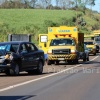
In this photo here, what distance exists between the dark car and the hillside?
131 feet

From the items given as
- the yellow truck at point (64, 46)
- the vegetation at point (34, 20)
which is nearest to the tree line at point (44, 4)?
the vegetation at point (34, 20)

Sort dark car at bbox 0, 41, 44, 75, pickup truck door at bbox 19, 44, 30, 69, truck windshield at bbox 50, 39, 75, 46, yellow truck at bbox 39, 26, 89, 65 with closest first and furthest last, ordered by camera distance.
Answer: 1. dark car at bbox 0, 41, 44, 75
2. pickup truck door at bbox 19, 44, 30, 69
3. yellow truck at bbox 39, 26, 89, 65
4. truck windshield at bbox 50, 39, 75, 46

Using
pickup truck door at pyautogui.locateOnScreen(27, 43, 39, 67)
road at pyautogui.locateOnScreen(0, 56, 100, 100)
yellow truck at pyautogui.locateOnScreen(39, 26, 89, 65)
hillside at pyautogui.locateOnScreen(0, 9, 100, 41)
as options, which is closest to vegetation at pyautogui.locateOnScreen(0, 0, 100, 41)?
hillside at pyautogui.locateOnScreen(0, 9, 100, 41)

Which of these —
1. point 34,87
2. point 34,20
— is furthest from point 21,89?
point 34,20

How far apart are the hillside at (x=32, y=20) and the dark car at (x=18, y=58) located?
Result: 4005 cm

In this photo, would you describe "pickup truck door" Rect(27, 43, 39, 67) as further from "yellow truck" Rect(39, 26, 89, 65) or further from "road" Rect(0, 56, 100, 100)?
"yellow truck" Rect(39, 26, 89, 65)

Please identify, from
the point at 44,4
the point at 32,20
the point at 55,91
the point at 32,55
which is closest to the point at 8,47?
the point at 32,55

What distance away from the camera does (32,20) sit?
8412 cm

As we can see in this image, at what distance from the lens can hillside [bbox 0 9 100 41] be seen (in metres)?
72.2

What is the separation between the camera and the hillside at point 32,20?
72188 millimetres

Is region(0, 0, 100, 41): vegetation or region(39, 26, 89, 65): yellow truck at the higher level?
region(0, 0, 100, 41): vegetation

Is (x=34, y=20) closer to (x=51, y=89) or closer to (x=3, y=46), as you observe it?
(x=3, y=46)

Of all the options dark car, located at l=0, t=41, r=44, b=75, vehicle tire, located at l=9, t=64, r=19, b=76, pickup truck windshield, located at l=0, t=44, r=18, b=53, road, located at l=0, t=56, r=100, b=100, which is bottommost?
road, located at l=0, t=56, r=100, b=100

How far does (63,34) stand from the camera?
32.6 meters
